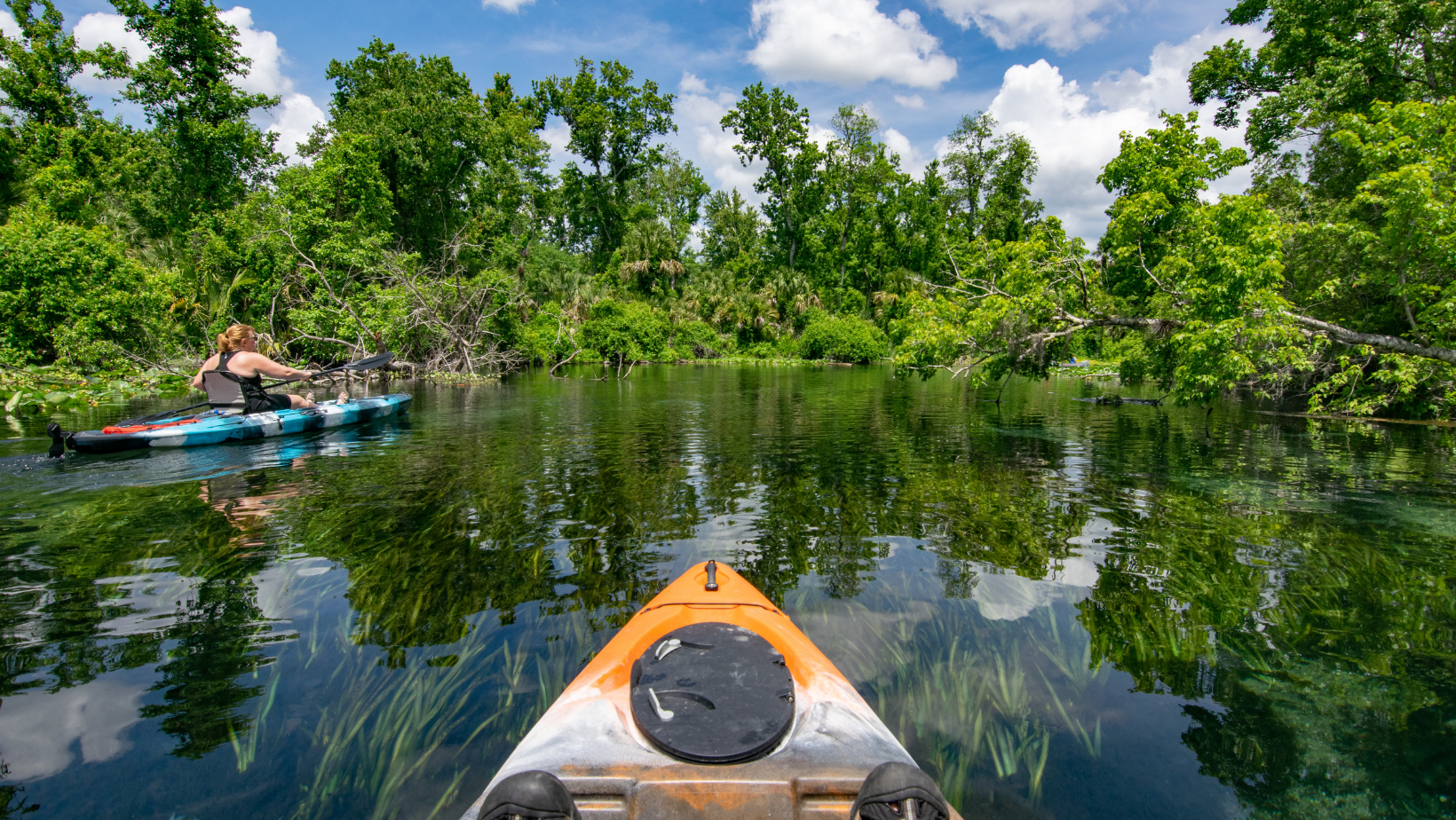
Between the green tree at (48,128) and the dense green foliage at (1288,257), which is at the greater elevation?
the green tree at (48,128)

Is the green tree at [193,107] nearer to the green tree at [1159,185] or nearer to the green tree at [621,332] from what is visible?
the green tree at [621,332]

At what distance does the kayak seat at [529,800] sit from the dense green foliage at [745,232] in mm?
12739

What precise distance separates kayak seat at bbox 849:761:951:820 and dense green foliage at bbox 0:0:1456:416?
1187cm

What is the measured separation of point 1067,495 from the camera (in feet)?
25.8

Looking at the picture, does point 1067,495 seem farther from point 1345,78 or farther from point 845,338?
point 845,338

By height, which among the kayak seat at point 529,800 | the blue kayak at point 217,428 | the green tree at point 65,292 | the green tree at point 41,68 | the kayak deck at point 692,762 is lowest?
the kayak deck at point 692,762

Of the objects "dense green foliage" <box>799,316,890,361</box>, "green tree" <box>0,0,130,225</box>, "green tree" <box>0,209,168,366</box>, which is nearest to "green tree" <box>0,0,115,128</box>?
"green tree" <box>0,0,130,225</box>

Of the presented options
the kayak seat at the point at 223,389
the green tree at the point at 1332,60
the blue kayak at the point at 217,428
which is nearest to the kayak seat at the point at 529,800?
the blue kayak at the point at 217,428

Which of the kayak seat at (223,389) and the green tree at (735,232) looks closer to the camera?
the kayak seat at (223,389)

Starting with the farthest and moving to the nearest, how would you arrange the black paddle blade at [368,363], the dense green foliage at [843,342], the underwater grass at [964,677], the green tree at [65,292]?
the dense green foliage at [843,342]
the green tree at [65,292]
the black paddle blade at [368,363]
the underwater grass at [964,677]

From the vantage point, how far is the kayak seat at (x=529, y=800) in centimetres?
197

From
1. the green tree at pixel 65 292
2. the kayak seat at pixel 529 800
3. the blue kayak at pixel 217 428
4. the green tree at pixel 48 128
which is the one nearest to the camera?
the kayak seat at pixel 529 800

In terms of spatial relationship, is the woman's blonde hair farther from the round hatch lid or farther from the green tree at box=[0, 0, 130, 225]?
the green tree at box=[0, 0, 130, 225]

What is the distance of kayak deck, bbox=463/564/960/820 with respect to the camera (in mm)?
2195
